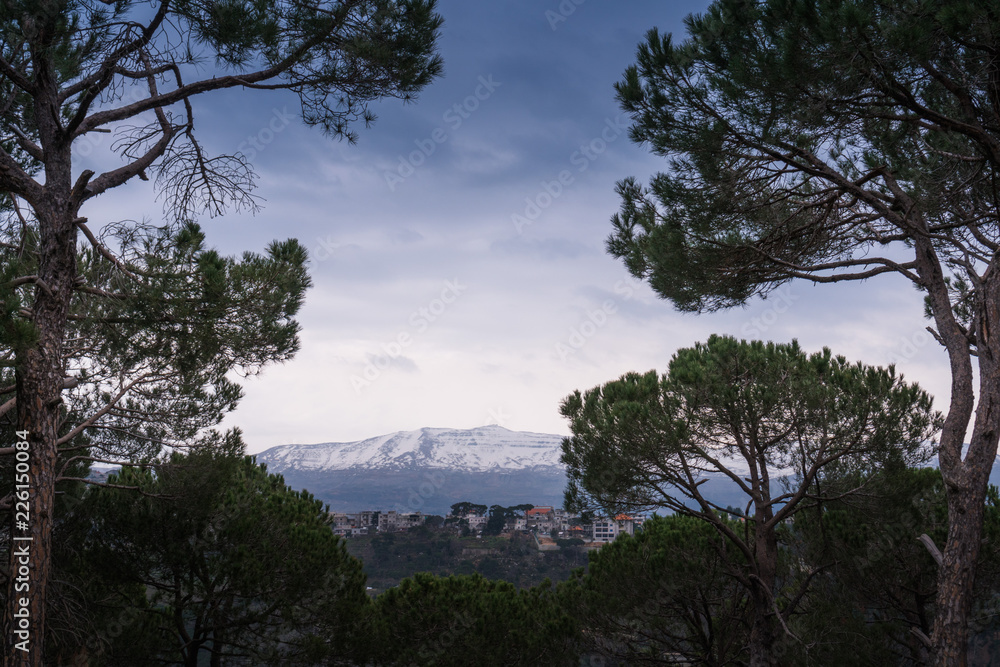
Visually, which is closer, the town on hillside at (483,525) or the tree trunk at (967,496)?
the tree trunk at (967,496)

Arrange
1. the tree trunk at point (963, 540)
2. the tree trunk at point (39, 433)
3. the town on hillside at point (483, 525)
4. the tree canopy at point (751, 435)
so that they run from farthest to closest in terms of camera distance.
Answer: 1. the town on hillside at point (483, 525)
2. the tree canopy at point (751, 435)
3. the tree trunk at point (963, 540)
4. the tree trunk at point (39, 433)

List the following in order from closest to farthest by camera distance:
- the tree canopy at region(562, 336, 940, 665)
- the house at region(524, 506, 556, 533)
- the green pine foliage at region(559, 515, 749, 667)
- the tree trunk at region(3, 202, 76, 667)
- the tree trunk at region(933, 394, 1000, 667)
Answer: the tree trunk at region(3, 202, 76, 667)
the tree trunk at region(933, 394, 1000, 667)
the tree canopy at region(562, 336, 940, 665)
the green pine foliage at region(559, 515, 749, 667)
the house at region(524, 506, 556, 533)

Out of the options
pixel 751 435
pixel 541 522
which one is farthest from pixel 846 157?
pixel 541 522

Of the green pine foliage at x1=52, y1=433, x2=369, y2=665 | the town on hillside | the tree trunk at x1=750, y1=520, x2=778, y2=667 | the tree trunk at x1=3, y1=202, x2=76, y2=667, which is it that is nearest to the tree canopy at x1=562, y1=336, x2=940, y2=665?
the tree trunk at x1=750, y1=520, x2=778, y2=667

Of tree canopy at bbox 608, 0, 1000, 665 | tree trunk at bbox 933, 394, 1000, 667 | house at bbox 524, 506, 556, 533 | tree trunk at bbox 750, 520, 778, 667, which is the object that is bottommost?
house at bbox 524, 506, 556, 533

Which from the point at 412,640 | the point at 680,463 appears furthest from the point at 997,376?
the point at 412,640

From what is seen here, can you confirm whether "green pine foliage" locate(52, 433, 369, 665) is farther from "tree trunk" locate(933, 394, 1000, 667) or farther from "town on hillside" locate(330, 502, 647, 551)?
"town on hillside" locate(330, 502, 647, 551)

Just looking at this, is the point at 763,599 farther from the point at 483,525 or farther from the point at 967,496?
the point at 483,525

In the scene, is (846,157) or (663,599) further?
(663,599)

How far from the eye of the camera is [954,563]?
5215mm

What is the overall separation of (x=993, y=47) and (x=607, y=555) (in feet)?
24.0

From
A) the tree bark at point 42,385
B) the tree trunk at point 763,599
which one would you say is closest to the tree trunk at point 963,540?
the tree trunk at point 763,599

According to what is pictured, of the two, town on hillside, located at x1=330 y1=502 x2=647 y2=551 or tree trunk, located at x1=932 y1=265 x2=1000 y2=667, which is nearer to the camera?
tree trunk, located at x1=932 y1=265 x2=1000 y2=667

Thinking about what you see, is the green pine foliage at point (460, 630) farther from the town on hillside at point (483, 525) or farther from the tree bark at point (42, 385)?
the town on hillside at point (483, 525)
